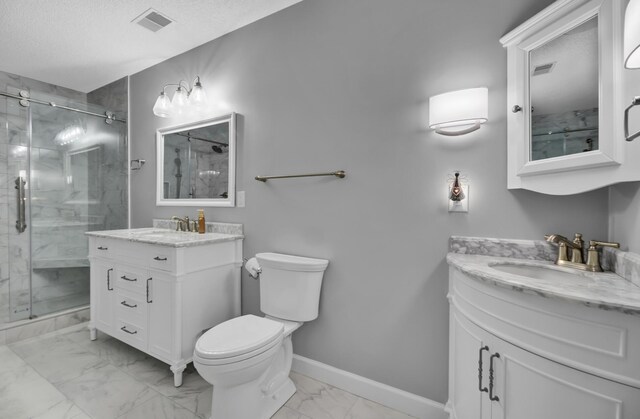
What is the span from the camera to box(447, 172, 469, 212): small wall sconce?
1.35 metres

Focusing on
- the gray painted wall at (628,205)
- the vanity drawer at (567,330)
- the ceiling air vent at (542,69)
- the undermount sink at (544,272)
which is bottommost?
the vanity drawer at (567,330)

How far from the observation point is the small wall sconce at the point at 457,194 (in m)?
1.35

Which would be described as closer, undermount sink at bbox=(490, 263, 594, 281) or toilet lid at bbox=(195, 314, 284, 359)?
undermount sink at bbox=(490, 263, 594, 281)

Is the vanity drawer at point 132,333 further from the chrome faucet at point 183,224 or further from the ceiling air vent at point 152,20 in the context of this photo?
the ceiling air vent at point 152,20

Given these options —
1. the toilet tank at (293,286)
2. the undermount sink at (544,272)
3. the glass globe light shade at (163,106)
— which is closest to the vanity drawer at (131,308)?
the toilet tank at (293,286)

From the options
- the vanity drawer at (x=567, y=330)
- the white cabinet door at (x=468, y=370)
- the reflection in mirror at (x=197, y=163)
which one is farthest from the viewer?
the reflection in mirror at (x=197, y=163)

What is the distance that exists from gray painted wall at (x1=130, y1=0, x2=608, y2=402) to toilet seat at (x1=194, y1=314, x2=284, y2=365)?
17.1 inches

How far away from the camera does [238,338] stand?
1386 mm

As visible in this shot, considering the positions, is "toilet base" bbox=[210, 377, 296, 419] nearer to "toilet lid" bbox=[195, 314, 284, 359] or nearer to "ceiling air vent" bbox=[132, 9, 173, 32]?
"toilet lid" bbox=[195, 314, 284, 359]

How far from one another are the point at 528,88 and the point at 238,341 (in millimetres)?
1749

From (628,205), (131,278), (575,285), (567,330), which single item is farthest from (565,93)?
(131,278)

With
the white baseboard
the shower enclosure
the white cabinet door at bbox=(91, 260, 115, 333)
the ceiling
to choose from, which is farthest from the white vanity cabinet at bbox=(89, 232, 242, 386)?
the ceiling

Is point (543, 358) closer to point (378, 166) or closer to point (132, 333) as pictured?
point (378, 166)

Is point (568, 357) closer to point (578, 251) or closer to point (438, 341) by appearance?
point (578, 251)
